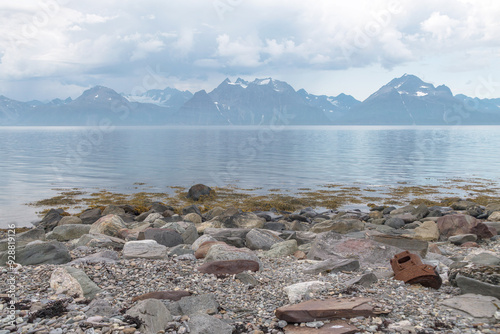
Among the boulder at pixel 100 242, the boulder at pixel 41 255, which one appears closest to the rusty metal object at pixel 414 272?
the boulder at pixel 41 255

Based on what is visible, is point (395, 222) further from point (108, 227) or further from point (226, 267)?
point (108, 227)

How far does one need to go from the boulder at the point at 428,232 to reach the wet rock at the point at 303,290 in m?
11.4

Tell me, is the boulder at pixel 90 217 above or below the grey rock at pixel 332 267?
below

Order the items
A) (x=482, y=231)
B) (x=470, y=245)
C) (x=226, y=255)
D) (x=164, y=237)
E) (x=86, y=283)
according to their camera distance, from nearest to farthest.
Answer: (x=86, y=283) → (x=226, y=255) → (x=164, y=237) → (x=470, y=245) → (x=482, y=231)

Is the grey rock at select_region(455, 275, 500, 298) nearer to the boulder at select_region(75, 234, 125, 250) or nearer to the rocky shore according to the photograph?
the rocky shore

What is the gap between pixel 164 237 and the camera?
15.9 m

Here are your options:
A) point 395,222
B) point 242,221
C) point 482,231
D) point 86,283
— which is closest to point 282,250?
point 86,283

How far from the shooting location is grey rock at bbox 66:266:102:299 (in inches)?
356

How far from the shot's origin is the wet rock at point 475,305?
784 cm

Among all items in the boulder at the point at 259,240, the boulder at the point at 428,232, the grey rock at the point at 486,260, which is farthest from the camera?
the boulder at the point at 428,232

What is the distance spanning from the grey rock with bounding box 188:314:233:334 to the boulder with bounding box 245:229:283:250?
8.39 m

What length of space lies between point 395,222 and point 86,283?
19228 mm

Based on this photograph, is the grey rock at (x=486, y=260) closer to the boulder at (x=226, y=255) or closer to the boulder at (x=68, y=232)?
the boulder at (x=226, y=255)

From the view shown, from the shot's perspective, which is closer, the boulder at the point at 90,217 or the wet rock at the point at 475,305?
the wet rock at the point at 475,305
